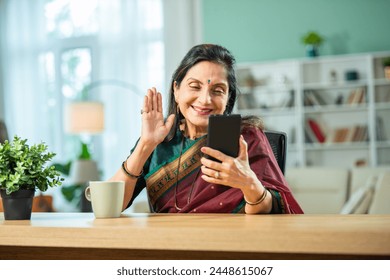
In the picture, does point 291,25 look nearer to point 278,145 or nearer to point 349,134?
point 349,134

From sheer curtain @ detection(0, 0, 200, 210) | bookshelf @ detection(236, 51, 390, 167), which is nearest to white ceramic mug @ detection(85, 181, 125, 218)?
bookshelf @ detection(236, 51, 390, 167)

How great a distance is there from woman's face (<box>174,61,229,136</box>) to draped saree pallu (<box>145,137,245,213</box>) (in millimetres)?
76

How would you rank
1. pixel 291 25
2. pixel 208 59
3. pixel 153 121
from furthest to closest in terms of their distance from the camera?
pixel 291 25 < pixel 208 59 < pixel 153 121

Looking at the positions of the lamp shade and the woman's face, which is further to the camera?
the lamp shade

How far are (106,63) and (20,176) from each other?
17.1 feet

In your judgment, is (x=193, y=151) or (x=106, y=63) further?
(x=106, y=63)

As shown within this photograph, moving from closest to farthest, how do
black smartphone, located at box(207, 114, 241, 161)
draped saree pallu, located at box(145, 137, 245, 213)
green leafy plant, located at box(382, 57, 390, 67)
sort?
black smartphone, located at box(207, 114, 241, 161), draped saree pallu, located at box(145, 137, 245, 213), green leafy plant, located at box(382, 57, 390, 67)

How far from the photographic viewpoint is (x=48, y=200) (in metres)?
4.52

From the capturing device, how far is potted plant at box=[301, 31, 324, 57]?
5953mm

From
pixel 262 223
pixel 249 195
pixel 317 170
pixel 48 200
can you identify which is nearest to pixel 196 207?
pixel 249 195

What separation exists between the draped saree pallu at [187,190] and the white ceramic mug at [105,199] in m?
0.33

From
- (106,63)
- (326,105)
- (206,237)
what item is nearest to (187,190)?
(206,237)

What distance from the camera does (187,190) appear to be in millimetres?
1728

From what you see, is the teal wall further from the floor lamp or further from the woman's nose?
the woman's nose
